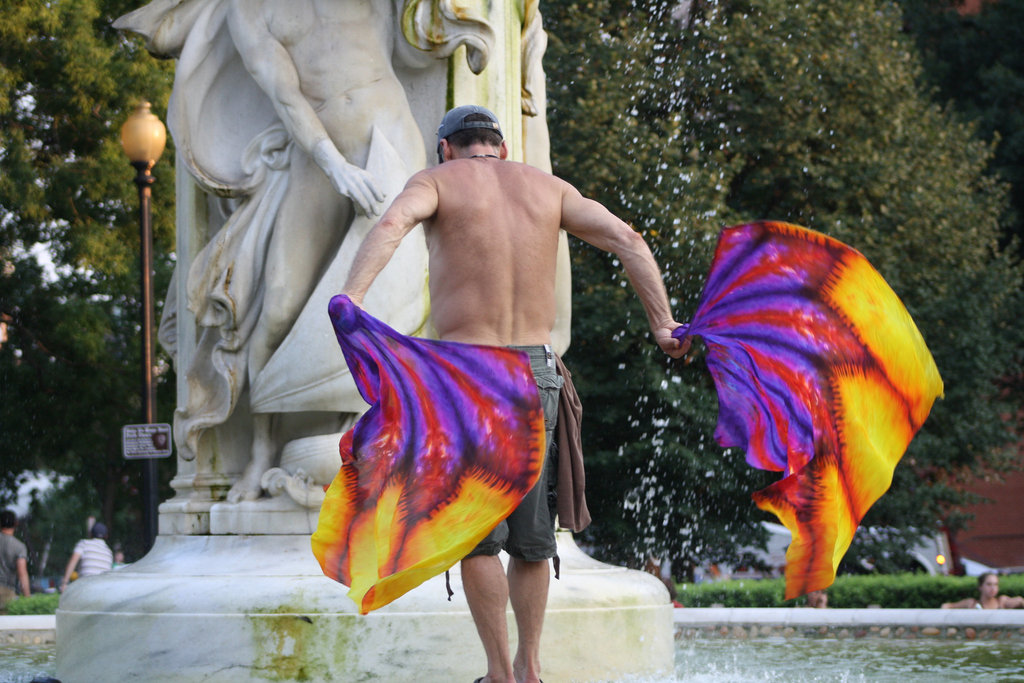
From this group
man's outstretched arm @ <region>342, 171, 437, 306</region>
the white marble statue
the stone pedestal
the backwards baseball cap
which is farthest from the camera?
the white marble statue

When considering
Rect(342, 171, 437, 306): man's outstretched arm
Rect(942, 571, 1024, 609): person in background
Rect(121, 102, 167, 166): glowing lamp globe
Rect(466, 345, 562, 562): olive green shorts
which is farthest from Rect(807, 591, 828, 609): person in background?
Rect(342, 171, 437, 306): man's outstretched arm

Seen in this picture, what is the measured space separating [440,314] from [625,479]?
14220 millimetres

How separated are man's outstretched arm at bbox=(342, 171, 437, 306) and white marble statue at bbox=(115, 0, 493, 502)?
173 centimetres

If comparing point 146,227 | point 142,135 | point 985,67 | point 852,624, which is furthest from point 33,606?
point 985,67

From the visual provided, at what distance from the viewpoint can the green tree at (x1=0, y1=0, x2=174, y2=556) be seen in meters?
19.1

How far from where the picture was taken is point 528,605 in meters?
4.43

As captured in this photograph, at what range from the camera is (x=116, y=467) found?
2788 centimetres

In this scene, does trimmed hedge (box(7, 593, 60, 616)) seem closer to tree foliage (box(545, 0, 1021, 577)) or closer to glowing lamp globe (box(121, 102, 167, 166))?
glowing lamp globe (box(121, 102, 167, 166))

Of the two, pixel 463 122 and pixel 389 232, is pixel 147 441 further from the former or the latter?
→ pixel 389 232

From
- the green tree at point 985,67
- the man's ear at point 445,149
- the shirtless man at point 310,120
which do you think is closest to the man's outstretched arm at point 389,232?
the man's ear at point 445,149

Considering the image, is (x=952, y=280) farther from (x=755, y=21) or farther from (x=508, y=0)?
(x=508, y=0)

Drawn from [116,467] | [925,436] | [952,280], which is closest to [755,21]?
[952,280]

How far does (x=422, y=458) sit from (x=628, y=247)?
1.01 metres

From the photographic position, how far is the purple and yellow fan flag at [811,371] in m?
4.28
